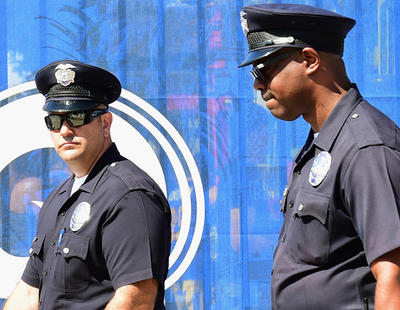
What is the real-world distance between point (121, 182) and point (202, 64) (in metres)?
1.10

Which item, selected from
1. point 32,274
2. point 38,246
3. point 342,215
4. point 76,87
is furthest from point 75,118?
point 342,215

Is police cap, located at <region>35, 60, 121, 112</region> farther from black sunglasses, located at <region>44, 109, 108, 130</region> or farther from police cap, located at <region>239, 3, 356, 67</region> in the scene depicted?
police cap, located at <region>239, 3, 356, 67</region>

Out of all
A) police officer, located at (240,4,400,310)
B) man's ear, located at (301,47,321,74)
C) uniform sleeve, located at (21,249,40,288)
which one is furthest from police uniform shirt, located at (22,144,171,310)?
man's ear, located at (301,47,321,74)

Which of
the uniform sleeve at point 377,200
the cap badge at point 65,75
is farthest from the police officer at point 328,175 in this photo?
the cap badge at point 65,75

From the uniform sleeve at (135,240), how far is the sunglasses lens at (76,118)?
0.33m

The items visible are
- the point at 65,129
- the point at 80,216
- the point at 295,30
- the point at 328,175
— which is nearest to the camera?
the point at 328,175

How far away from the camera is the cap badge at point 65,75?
2.10m

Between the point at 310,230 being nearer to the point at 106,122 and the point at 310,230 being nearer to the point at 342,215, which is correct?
the point at 342,215

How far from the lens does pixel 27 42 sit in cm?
289

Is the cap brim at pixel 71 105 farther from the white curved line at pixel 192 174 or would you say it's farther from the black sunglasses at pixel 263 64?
the white curved line at pixel 192 174

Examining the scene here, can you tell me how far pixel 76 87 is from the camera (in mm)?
2100

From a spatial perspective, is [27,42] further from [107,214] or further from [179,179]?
[107,214]

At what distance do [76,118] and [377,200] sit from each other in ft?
3.56

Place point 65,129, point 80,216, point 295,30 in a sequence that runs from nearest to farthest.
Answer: point 295,30 → point 80,216 → point 65,129
